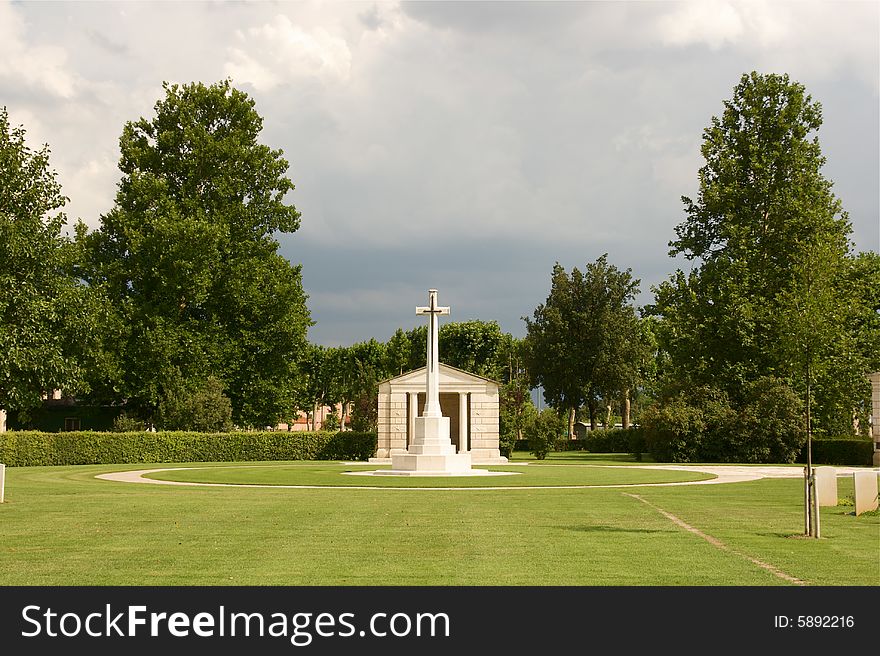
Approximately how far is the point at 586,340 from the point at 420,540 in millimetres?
67022

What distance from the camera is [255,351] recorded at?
61.1 m

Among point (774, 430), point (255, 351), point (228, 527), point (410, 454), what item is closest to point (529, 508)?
point (228, 527)

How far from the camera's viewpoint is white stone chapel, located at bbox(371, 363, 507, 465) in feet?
189

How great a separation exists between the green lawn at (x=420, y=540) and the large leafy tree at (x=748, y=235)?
31025 mm

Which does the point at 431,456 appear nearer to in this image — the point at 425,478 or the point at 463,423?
the point at 425,478

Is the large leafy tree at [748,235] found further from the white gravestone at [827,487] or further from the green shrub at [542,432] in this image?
the white gravestone at [827,487]

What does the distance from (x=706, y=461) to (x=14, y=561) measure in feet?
152

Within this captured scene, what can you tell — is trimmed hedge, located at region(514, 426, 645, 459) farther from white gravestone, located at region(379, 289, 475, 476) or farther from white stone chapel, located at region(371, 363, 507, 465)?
white gravestone, located at region(379, 289, 475, 476)

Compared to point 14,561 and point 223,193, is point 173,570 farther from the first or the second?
point 223,193

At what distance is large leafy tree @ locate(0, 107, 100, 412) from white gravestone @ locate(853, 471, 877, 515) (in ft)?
106

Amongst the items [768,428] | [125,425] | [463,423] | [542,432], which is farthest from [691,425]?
[125,425]

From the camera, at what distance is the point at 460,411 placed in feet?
194

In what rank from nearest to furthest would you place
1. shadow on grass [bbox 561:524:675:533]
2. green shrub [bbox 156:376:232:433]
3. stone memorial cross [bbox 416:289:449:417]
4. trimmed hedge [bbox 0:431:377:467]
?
shadow on grass [bbox 561:524:675:533] → stone memorial cross [bbox 416:289:449:417] → trimmed hedge [bbox 0:431:377:467] → green shrub [bbox 156:376:232:433]

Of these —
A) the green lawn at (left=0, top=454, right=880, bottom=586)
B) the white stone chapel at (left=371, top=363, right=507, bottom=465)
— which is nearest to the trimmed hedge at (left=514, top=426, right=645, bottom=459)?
the white stone chapel at (left=371, top=363, right=507, bottom=465)
